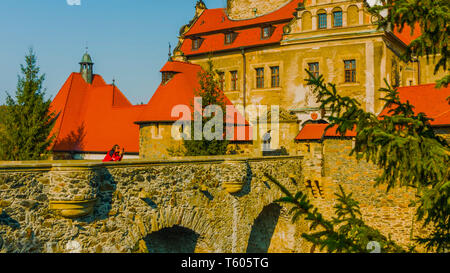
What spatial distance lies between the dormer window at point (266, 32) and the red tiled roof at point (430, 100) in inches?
340

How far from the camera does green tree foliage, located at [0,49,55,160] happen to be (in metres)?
22.8

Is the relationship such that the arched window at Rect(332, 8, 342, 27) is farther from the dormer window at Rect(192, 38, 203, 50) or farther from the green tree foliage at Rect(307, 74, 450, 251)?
the green tree foliage at Rect(307, 74, 450, 251)

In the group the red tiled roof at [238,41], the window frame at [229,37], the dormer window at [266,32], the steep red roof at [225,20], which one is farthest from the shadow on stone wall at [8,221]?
the window frame at [229,37]

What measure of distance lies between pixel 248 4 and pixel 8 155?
1714 cm

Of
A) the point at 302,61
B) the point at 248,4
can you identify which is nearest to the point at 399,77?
the point at 302,61

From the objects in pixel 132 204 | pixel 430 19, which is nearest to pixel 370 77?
pixel 132 204

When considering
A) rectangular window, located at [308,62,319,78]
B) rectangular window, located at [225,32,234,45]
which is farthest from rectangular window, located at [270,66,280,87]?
rectangular window, located at [225,32,234,45]

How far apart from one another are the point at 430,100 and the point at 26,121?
1978 centimetres

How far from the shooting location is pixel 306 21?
25.2m

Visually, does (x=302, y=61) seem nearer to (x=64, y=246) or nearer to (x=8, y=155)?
Answer: (x=8, y=155)

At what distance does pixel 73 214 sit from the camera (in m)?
9.37

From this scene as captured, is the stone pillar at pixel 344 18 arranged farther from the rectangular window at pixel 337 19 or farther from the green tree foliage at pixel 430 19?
the green tree foliage at pixel 430 19

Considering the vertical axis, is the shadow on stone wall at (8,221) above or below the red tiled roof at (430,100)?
below

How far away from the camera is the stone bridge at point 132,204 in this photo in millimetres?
8828
